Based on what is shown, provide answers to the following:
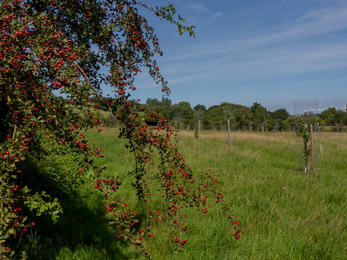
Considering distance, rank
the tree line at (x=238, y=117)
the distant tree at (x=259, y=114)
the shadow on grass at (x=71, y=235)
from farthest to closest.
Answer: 1. the distant tree at (x=259, y=114)
2. the tree line at (x=238, y=117)
3. the shadow on grass at (x=71, y=235)

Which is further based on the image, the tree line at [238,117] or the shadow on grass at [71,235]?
the tree line at [238,117]

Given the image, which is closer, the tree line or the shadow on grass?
the shadow on grass

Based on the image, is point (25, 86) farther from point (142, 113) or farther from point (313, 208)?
point (313, 208)

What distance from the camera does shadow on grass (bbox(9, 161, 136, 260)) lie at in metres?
2.88

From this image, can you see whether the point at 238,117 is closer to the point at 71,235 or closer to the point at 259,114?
the point at 259,114

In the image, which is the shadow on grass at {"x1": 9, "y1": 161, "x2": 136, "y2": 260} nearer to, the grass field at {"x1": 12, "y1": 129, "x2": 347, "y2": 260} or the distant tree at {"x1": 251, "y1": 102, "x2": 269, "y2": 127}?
the grass field at {"x1": 12, "y1": 129, "x2": 347, "y2": 260}

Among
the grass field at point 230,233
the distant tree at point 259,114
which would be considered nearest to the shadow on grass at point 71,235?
the grass field at point 230,233

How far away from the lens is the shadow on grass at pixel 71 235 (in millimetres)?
2875

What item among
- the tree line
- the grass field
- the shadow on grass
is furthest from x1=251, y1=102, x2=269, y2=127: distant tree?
the shadow on grass

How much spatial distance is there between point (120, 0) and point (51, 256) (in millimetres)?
3678

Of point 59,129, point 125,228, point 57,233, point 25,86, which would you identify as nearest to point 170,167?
point 125,228

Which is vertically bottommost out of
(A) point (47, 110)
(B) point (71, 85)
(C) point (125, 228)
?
(C) point (125, 228)

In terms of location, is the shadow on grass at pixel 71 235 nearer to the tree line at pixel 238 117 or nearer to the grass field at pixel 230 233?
the grass field at pixel 230 233

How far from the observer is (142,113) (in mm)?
2266
